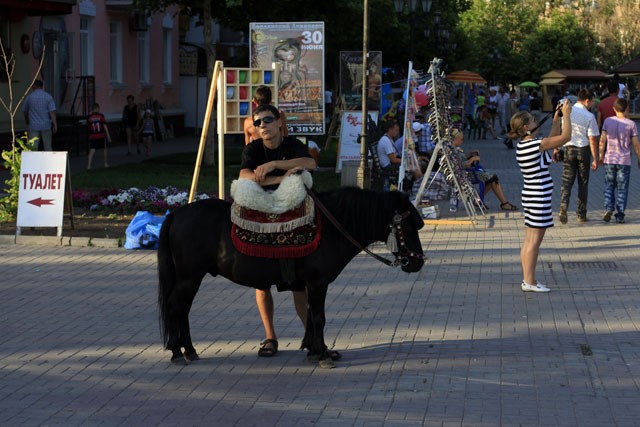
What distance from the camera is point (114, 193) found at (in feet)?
55.3

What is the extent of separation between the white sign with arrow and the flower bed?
7.53ft

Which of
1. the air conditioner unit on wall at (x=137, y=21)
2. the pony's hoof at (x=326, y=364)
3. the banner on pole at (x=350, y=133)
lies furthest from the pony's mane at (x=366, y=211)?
the air conditioner unit on wall at (x=137, y=21)

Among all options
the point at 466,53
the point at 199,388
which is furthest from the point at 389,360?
the point at 466,53

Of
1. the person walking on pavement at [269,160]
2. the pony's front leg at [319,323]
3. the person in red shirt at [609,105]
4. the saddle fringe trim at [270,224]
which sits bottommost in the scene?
the pony's front leg at [319,323]

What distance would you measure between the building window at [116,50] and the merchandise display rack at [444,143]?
2019 cm

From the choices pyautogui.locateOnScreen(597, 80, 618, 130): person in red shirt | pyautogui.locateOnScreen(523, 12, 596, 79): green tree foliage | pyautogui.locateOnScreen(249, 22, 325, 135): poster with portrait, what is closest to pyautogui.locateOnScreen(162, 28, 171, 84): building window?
pyautogui.locateOnScreen(249, 22, 325, 135): poster with portrait

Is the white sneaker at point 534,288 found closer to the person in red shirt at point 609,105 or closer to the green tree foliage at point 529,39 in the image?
the person in red shirt at point 609,105

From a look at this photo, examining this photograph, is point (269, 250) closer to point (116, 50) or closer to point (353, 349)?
point (353, 349)

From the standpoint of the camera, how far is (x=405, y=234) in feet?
24.7

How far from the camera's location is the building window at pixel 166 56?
39.1 meters

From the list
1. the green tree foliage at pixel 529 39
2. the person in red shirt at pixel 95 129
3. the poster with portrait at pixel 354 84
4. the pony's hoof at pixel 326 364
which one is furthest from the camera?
the green tree foliage at pixel 529 39

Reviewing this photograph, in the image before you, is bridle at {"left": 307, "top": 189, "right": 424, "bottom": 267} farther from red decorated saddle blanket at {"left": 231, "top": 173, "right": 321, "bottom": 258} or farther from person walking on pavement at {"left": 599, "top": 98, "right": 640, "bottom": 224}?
person walking on pavement at {"left": 599, "top": 98, "right": 640, "bottom": 224}

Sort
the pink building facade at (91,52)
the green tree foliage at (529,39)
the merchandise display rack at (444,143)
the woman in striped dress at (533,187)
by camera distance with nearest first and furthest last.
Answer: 1. the woman in striped dress at (533,187)
2. the merchandise display rack at (444,143)
3. the pink building facade at (91,52)
4. the green tree foliage at (529,39)

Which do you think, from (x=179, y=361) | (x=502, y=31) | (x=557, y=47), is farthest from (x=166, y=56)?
(x=557, y=47)
